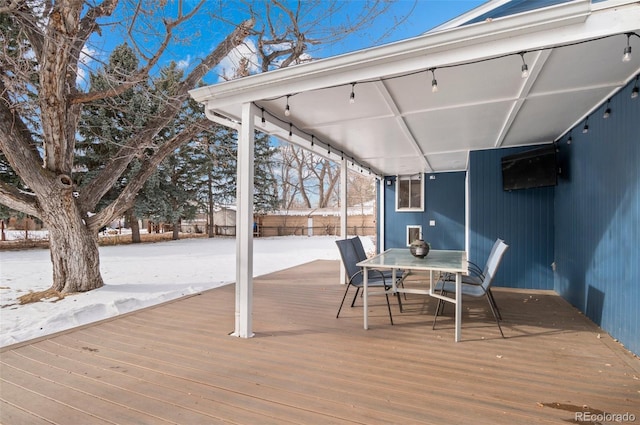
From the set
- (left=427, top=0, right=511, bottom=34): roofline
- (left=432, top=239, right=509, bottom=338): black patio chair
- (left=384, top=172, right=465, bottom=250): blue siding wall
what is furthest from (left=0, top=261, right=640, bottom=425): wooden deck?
(left=427, top=0, right=511, bottom=34): roofline

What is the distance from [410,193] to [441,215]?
0.86m

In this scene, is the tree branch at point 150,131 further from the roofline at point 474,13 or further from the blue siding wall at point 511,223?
the blue siding wall at point 511,223

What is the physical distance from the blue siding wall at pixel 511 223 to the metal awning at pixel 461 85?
29.3 inches

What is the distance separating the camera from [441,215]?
23.6 ft

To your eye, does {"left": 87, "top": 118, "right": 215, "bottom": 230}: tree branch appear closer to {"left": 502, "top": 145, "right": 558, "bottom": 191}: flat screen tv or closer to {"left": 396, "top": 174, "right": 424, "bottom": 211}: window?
{"left": 396, "top": 174, "right": 424, "bottom": 211}: window

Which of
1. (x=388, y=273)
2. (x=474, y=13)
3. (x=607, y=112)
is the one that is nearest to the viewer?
(x=607, y=112)

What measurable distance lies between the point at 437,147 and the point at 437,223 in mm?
2730

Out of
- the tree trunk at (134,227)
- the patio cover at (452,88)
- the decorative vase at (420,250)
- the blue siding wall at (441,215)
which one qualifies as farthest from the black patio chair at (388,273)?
the tree trunk at (134,227)

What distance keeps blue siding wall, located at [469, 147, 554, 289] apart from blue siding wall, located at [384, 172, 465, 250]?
1.58 meters

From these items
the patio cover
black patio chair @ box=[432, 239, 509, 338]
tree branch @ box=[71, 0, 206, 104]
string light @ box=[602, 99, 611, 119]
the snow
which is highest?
tree branch @ box=[71, 0, 206, 104]

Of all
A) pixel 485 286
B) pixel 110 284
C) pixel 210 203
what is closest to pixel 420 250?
pixel 485 286

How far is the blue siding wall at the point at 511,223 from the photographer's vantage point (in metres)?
4.84

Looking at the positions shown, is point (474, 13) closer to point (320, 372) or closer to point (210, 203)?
point (320, 372)

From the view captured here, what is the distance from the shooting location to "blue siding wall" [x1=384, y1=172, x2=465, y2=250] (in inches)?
276
